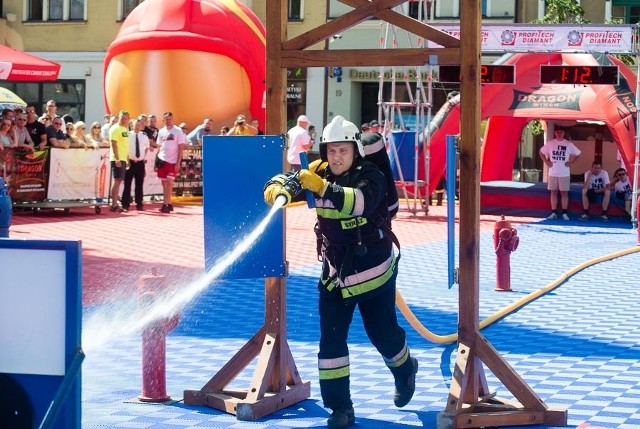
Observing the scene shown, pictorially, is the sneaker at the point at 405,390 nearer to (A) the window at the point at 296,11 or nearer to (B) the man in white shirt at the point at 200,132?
(B) the man in white shirt at the point at 200,132

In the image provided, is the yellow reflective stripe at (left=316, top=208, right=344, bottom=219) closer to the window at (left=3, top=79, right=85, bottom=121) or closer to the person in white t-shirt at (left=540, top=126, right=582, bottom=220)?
the person in white t-shirt at (left=540, top=126, right=582, bottom=220)

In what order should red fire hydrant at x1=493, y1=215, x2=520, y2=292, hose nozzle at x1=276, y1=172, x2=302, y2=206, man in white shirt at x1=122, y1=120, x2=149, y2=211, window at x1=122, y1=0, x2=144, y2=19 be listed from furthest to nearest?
window at x1=122, y1=0, x2=144, y2=19 → man in white shirt at x1=122, y1=120, x2=149, y2=211 → red fire hydrant at x1=493, y1=215, x2=520, y2=292 → hose nozzle at x1=276, y1=172, x2=302, y2=206

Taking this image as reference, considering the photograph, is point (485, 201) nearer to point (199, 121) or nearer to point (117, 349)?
point (199, 121)

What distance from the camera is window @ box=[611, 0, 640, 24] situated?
37.0m

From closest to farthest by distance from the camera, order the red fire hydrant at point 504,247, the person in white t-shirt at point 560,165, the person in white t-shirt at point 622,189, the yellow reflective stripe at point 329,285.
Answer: the yellow reflective stripe at point 329,285, the red fire hydrant at point 504,247, the person in white t-shirt at point 560,165, the person in white t-shirt at point 622,189

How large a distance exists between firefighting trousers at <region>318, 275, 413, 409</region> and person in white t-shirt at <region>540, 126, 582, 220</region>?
1725 cm

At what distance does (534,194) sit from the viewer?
26641 millimetres

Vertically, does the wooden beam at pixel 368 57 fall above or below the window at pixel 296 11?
below

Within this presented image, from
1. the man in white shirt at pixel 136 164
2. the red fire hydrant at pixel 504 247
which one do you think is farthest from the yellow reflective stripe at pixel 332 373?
the man in white shirt at pixel 136 164

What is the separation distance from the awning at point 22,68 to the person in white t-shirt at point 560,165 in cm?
970

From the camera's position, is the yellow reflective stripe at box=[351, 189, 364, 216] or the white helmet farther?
the white helmet

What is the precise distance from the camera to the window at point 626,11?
37.0 meters

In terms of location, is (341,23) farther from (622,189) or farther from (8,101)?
(8,101)

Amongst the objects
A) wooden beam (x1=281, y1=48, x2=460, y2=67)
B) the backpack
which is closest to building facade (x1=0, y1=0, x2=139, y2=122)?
wooden beam (x1=281, y1=48, x2=460, y2=67)
